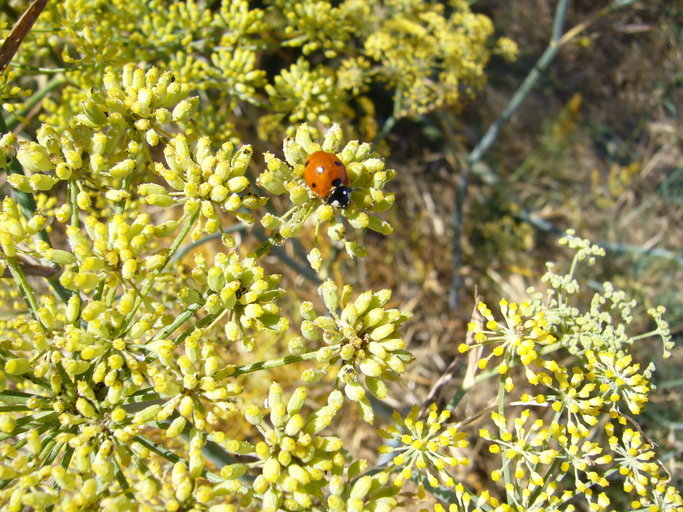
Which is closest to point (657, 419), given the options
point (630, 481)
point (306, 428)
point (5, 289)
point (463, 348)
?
point (630, 481)

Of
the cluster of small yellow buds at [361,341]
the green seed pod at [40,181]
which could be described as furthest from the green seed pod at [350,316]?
the green seed pod at [40,181]

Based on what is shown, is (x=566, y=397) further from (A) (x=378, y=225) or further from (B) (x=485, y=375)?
(A) (x=378, y=225)

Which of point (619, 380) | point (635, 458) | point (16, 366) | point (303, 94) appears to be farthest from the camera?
point (303, 94)

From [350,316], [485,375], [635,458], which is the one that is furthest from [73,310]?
[635,458]

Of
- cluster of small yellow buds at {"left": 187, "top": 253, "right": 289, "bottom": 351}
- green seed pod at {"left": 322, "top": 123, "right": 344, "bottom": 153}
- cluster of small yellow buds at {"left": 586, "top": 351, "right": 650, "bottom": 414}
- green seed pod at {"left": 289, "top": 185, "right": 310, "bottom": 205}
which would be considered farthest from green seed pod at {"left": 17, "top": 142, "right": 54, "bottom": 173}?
cluster of small yellow buds at {"left": 586, "top": 351, "right": 650, "bottom": 414}

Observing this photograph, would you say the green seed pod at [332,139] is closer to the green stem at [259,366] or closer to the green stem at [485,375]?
the green stem at [259,366]

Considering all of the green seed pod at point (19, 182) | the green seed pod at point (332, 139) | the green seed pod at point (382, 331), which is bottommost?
the green seed pod at point (382, 331)
